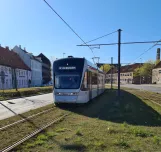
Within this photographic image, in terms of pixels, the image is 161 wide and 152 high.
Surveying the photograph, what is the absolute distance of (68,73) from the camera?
14359 mm

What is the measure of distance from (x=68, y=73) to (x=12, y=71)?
31962 millimetres

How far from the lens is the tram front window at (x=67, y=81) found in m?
14.1

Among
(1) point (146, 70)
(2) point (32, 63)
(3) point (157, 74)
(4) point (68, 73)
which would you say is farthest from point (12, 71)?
(1) point (146, 70)

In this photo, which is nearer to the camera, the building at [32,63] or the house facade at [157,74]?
the building at [32,63]

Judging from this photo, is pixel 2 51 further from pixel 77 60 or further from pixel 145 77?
pixel 145 77

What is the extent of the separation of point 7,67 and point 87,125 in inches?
1837

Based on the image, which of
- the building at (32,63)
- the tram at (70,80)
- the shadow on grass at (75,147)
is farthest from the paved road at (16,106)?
the building at (32,63)

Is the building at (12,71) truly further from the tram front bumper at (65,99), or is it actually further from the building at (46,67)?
the building at (46,67)

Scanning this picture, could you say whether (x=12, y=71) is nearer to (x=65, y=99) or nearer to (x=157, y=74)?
(x=65, y=99)

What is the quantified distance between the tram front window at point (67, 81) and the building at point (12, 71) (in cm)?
2898

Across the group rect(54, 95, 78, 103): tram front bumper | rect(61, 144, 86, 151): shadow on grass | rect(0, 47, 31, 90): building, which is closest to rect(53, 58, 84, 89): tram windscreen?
rect(54, 95, 78, 103): tram front bumper

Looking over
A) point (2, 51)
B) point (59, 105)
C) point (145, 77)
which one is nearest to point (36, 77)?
point (2, 51)

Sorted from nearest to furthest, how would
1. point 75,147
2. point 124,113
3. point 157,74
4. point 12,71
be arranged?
1. point 75,147
2. point 124,113
3. point 12,71
4. point 157,74

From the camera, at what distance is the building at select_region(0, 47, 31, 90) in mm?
49050
